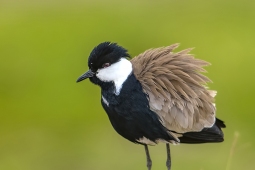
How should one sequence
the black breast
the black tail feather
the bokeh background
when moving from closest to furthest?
the black breast → the black tail feather → the bokeh background

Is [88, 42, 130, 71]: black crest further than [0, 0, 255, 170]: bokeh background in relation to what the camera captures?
No

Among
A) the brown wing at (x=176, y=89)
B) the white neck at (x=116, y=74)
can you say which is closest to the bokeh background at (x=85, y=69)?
the brown wing at (x=176, y=89)

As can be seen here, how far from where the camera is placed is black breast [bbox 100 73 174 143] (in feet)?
21.5

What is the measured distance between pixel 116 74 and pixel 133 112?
36cm

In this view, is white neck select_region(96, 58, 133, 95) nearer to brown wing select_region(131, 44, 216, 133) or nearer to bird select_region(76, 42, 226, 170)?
bird select_region(76, 42, 226, 170)

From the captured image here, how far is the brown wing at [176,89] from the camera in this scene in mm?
6672

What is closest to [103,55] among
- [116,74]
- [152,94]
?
[116,74]

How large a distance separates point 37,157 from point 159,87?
6.04 meters

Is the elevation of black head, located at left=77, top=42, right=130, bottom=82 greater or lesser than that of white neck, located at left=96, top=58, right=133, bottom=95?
greater

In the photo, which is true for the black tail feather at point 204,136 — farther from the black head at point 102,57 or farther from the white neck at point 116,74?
the black head at point 102,57

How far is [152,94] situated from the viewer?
6656 mm

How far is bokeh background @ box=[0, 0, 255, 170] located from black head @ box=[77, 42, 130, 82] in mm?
4681

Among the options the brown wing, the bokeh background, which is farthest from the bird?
the bokeh background

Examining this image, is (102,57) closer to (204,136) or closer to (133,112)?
(133,112)
